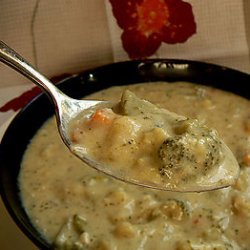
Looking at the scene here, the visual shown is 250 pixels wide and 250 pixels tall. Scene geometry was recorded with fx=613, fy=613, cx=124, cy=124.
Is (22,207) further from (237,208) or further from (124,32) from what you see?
(124,32)

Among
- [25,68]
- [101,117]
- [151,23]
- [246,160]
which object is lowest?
[246,160]

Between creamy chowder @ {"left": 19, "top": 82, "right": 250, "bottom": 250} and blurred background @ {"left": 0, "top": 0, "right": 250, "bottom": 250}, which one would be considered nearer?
creamy chowder @ {"left": 19, "top": 82, "right": 250, "bottom": 250}

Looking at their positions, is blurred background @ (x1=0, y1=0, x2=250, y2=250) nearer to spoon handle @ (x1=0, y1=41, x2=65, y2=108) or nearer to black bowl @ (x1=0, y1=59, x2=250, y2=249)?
black bowl @ (x1=0, y1=59, x2=250, y2=249)

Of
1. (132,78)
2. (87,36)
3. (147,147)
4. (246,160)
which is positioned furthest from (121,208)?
(87,36)

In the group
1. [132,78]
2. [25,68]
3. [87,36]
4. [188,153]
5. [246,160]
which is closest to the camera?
[188,153]

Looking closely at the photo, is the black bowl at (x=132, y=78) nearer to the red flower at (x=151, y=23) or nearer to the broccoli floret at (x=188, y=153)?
the red flower at (x=151, y=23)

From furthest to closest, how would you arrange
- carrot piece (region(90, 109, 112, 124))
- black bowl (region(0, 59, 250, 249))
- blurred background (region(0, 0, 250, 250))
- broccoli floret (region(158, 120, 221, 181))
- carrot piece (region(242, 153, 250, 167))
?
blurred background (region(0, 0, 250, 250)), black bowl (region(0, 59, 250, 249)), carrot piece (region(242, 153, 250, 167)), carrot piece (region(90, 109, 112, 124)), broccoli floret (region(158, 120, 221, 181))

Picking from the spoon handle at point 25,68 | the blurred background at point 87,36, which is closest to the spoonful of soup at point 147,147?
the spoon handle at point 25,68

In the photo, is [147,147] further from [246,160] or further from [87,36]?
[87,36]

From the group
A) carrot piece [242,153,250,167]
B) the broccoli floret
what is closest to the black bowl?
carrot piece [242,153,250,167]
